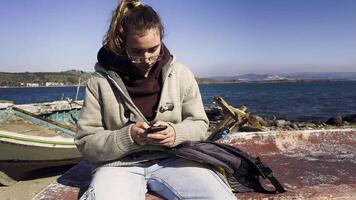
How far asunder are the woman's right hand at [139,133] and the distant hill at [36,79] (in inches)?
4287

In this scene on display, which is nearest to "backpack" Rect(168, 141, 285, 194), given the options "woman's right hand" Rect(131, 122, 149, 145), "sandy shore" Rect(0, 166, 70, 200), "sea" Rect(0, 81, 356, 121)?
"woman's right hand" Rect(131, 122, 149, 145)

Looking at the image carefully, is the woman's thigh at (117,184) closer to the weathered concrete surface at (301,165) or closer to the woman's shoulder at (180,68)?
the weathered concrete surface at (301,165)

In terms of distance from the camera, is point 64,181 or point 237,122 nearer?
point 64,181

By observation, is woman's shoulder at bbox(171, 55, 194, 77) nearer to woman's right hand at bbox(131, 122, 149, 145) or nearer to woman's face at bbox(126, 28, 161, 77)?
woman's face at bbox(126, 28, 161, 77)

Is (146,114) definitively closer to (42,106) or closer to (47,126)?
(47,126)

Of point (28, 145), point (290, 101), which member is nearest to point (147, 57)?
point (28, 145)

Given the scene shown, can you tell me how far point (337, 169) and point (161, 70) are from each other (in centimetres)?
199

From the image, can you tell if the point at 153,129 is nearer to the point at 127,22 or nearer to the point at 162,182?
the point at 162,182

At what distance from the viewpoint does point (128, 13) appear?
272 cm

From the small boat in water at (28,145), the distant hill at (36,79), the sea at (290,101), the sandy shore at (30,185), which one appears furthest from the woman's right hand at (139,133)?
the distant hill at (36,79)

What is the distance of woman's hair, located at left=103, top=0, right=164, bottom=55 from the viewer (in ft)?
8.56

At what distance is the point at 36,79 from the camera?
11900 cm

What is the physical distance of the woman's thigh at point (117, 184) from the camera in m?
2.34

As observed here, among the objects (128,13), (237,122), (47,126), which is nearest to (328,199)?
(128,13)
